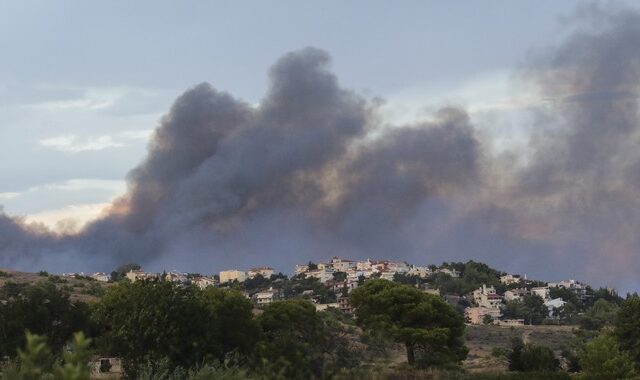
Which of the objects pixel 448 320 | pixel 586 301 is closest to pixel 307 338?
pixel 448 320

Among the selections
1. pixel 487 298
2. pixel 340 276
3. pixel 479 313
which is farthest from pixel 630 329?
pixel 340 276

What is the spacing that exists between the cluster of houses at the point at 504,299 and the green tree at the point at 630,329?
2149 inches

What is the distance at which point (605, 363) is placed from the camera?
37688mm

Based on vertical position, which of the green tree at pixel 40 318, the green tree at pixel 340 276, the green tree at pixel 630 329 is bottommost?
the green tree at pixel 630 329

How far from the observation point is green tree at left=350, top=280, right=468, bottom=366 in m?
50.8

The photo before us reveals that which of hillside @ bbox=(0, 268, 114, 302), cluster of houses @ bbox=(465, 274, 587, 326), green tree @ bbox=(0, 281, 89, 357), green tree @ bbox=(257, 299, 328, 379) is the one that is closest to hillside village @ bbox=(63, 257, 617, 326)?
cluster of houses @ bbox=(465, 274, 587, 326)

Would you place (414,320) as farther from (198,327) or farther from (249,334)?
(198,327)

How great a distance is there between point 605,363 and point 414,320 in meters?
16.8

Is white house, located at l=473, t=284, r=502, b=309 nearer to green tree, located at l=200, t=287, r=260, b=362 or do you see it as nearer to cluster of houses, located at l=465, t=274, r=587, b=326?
cluster of houses, located at l=465, t=274, r=587, b=326

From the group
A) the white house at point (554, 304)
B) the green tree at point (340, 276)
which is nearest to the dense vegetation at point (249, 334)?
the white house at point (554, 304)

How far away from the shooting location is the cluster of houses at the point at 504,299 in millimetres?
119312

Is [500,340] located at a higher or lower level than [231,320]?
lower

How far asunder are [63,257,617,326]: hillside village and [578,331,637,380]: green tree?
67.4 m

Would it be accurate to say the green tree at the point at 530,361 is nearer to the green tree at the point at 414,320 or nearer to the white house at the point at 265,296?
the green tree at the point at 414,320
